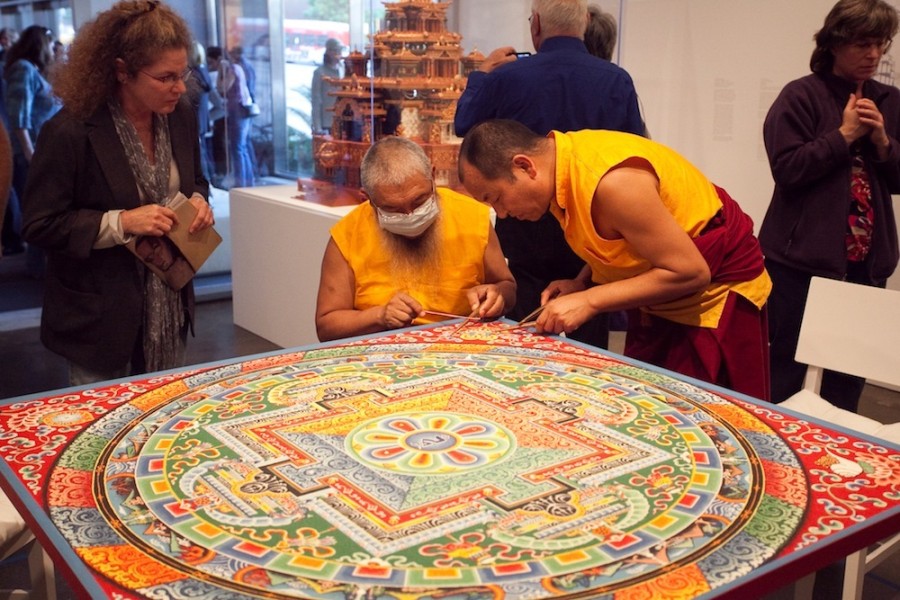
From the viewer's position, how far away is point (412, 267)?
2.55 meters

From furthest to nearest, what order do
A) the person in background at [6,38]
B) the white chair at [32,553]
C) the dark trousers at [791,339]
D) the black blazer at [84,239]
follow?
the person in background at [6,38] → the dark trousers at [791,339] → the black blazer at [84,239] → the white chair at [32,553]

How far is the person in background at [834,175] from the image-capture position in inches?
119

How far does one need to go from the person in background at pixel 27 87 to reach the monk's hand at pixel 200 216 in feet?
12.6

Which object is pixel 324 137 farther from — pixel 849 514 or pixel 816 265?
pixel 849 514

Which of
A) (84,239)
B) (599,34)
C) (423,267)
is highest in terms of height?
(599,34)

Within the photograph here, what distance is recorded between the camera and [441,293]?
2.56 metres

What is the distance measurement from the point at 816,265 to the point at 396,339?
1.61 metres

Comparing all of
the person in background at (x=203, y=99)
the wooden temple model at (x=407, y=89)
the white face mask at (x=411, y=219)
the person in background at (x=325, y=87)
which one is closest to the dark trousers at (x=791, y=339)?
the white face mask at (x=411, y=219)

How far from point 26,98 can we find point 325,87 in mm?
2284

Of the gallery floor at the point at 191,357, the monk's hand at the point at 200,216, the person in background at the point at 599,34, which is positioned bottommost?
the gallery floor at the point at 191,357

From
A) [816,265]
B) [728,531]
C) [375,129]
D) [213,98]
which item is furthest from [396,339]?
[213,98]

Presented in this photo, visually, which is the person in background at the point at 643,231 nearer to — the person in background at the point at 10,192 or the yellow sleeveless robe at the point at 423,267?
the yellow sleeveless robe at the point at 423,267

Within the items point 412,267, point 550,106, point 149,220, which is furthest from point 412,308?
point 550,106

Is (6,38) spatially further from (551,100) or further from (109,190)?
(551,100)
